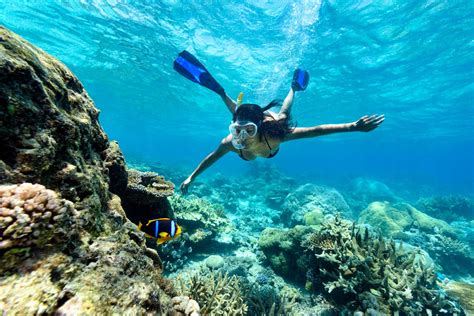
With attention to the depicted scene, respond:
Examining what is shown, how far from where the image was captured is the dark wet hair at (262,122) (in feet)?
16.3

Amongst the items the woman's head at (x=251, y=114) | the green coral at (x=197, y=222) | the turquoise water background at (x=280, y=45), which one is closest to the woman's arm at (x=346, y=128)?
the woman's head at (x=251, y=114)

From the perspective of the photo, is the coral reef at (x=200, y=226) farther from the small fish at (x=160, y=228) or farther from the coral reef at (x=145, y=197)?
the small fish at (x=160, y=228)

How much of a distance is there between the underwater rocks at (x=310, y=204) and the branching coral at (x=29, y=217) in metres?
10.6

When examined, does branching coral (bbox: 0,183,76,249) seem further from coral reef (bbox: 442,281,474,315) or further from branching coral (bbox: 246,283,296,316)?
coral reef (bbox: 442,281,474,315)

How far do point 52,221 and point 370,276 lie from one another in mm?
4804

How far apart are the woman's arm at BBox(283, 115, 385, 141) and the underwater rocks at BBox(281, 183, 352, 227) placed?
7.34m

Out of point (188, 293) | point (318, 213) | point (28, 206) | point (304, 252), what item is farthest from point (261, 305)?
point (318, 213)

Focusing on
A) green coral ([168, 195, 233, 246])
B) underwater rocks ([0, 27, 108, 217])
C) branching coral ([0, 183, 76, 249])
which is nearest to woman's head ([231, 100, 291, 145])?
underwater rocks ([0, 27, 108, 217])

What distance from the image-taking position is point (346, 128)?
4.18 metres

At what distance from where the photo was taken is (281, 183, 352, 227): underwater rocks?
1221 centimetres

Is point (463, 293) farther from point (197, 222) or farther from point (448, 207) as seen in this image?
point (448, 207)

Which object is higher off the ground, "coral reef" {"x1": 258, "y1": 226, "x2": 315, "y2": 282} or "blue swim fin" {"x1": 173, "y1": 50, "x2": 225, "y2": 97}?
"blue swim fin" {"x1": 173, "y1": 50, "x2": 225, "y2": 97}

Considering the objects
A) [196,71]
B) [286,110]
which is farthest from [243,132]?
[196,71]

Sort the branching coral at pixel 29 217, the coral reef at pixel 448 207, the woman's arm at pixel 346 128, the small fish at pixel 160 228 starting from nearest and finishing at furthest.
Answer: the branching coral at pixel 29 217 → the small fish at pixel 160 228 → the woman's arm at pixel 346 128 → the coral reef at pixel 448 207
